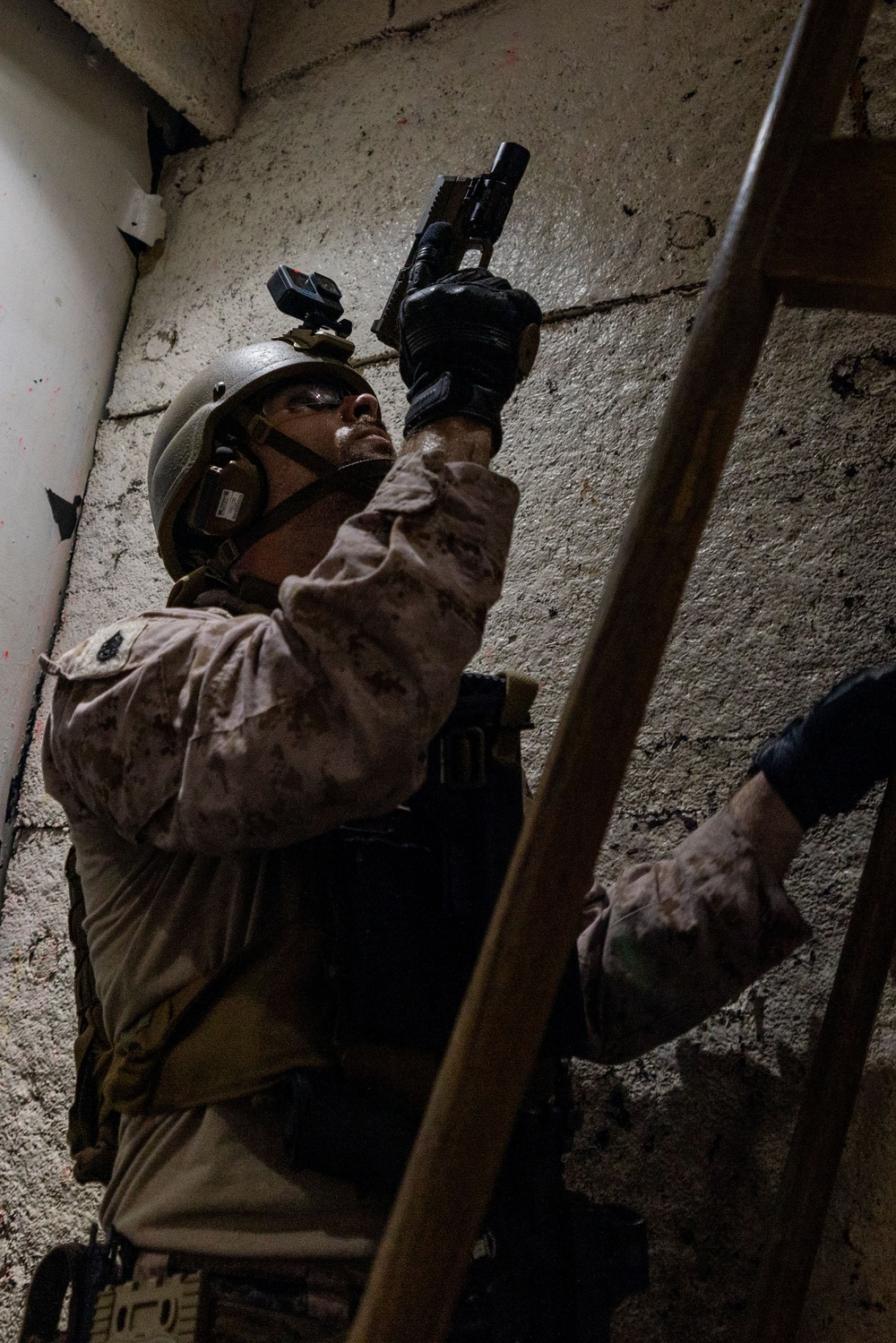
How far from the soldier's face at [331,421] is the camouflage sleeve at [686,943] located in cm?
69

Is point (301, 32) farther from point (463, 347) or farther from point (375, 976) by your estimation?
point (375, 976)

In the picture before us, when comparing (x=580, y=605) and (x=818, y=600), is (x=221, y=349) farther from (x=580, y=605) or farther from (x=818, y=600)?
(x=818, y=600)

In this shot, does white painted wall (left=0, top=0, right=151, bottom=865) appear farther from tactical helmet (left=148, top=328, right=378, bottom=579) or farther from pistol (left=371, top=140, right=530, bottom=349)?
pistol (left=371, top=140, right=530, bottom=349)

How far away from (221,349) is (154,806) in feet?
4.48

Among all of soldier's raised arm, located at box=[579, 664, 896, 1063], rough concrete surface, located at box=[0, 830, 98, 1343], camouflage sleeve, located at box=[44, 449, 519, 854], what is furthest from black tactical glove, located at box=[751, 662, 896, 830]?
rough concrete surface, located at box=[0, 830, 98, 1343]

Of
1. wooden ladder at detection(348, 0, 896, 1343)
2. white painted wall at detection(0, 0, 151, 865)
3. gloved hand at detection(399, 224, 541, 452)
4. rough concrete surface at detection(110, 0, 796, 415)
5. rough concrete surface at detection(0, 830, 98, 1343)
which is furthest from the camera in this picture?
white painted wall at detection(0, 0, 151, 865)

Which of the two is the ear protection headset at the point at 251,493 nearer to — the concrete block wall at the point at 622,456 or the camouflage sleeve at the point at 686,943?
the concrete block wall at the point at 622,456

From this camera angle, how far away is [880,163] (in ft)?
2.80

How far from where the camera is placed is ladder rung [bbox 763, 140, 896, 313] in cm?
84

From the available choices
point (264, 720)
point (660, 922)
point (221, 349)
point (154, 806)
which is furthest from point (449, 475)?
point (221, 349)

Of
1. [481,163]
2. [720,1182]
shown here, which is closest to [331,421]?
[481,163]

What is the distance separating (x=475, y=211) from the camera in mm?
1440

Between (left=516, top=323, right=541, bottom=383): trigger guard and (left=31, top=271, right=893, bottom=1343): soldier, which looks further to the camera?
(left=516, top=323, right=541, bottom=383): trigger guard

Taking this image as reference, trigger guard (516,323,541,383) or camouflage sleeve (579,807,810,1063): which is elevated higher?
trigger guard (516,323,541,383)
